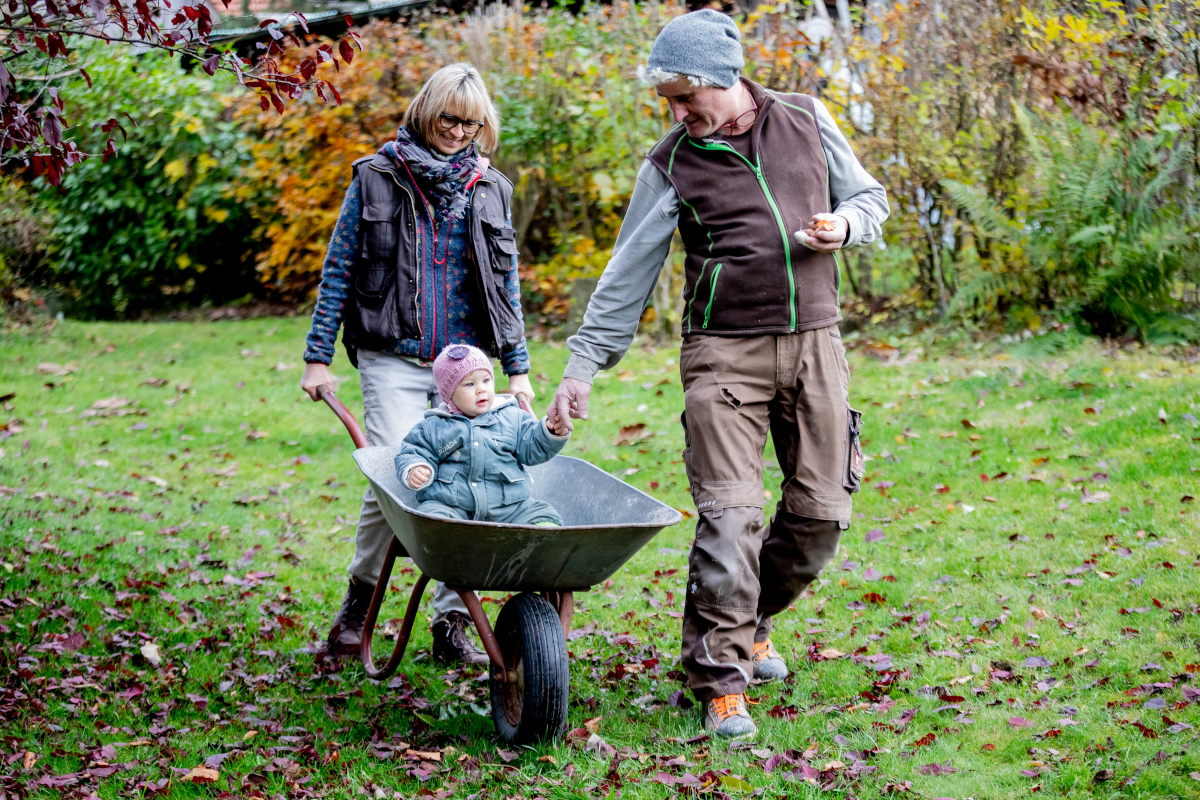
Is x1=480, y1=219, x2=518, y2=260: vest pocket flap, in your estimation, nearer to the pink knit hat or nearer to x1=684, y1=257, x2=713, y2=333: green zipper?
the pink knit hat

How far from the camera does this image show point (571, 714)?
3699mm

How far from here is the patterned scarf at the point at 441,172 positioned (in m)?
3.94

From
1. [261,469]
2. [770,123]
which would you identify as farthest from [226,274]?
[770,123]

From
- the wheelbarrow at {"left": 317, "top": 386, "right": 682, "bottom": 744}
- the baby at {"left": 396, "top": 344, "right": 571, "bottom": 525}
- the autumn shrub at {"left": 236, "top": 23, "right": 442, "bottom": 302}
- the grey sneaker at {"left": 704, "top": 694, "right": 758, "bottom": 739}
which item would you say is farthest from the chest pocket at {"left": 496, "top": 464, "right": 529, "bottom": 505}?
the autumn shrub at {"left": 236, "top": 23, "right": 442, "bottom": 302}

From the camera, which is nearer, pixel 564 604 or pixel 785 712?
pixel 564 604

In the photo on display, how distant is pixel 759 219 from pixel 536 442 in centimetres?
95

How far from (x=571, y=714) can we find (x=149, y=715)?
1439 millimetres

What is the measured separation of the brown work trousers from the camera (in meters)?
3.44

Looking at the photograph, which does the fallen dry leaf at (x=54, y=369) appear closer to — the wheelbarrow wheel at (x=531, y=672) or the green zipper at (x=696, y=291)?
the wheelbarrow wheel at (x=531, y=672)

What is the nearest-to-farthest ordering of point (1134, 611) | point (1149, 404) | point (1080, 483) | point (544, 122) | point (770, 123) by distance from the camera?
point (770, 123)
point (1134, 611)
point (1080, 483)
point (1149, 404)
point (544, 122)

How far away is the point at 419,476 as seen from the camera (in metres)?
3.33

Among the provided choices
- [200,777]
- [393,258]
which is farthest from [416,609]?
[393,258]

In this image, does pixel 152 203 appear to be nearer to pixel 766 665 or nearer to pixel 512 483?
pixel 512 483

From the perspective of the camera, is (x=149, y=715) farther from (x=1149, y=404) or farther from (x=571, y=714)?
(x=1149, y=404)
